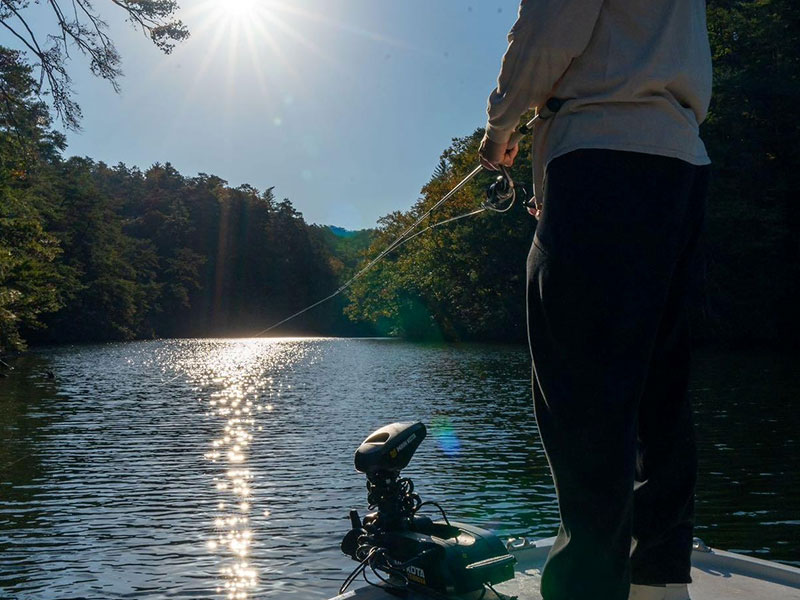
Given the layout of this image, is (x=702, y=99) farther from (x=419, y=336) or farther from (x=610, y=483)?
(x=419, y=336)

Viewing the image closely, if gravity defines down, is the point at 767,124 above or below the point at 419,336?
above

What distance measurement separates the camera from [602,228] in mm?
2277

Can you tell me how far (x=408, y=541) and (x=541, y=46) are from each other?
1.82 meters

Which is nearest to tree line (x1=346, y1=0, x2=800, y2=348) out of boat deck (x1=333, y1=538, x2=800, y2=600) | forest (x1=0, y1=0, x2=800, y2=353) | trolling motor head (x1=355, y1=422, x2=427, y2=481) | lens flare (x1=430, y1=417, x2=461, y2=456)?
forest (x1=0, y1=0, x2=800, y2=353)

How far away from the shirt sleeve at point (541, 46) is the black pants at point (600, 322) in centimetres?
20

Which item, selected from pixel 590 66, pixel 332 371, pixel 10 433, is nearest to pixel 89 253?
pixel 332 371

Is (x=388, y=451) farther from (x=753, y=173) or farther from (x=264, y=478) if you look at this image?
(x=753, y=173)

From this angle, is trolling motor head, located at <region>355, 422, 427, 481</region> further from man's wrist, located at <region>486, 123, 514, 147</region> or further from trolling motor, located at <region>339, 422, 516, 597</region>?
man's wrist, located at <region>486, 123, 514, 147</region>

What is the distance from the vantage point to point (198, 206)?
4466 inches

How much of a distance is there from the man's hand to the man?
0.19 meters

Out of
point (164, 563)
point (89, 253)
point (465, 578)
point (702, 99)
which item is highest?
point (89, 253)

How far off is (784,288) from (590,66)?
45.1 m

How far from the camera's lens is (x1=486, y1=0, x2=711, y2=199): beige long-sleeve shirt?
232cm

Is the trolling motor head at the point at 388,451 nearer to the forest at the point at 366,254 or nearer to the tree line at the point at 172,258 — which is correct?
the forest at the point at 366,254
